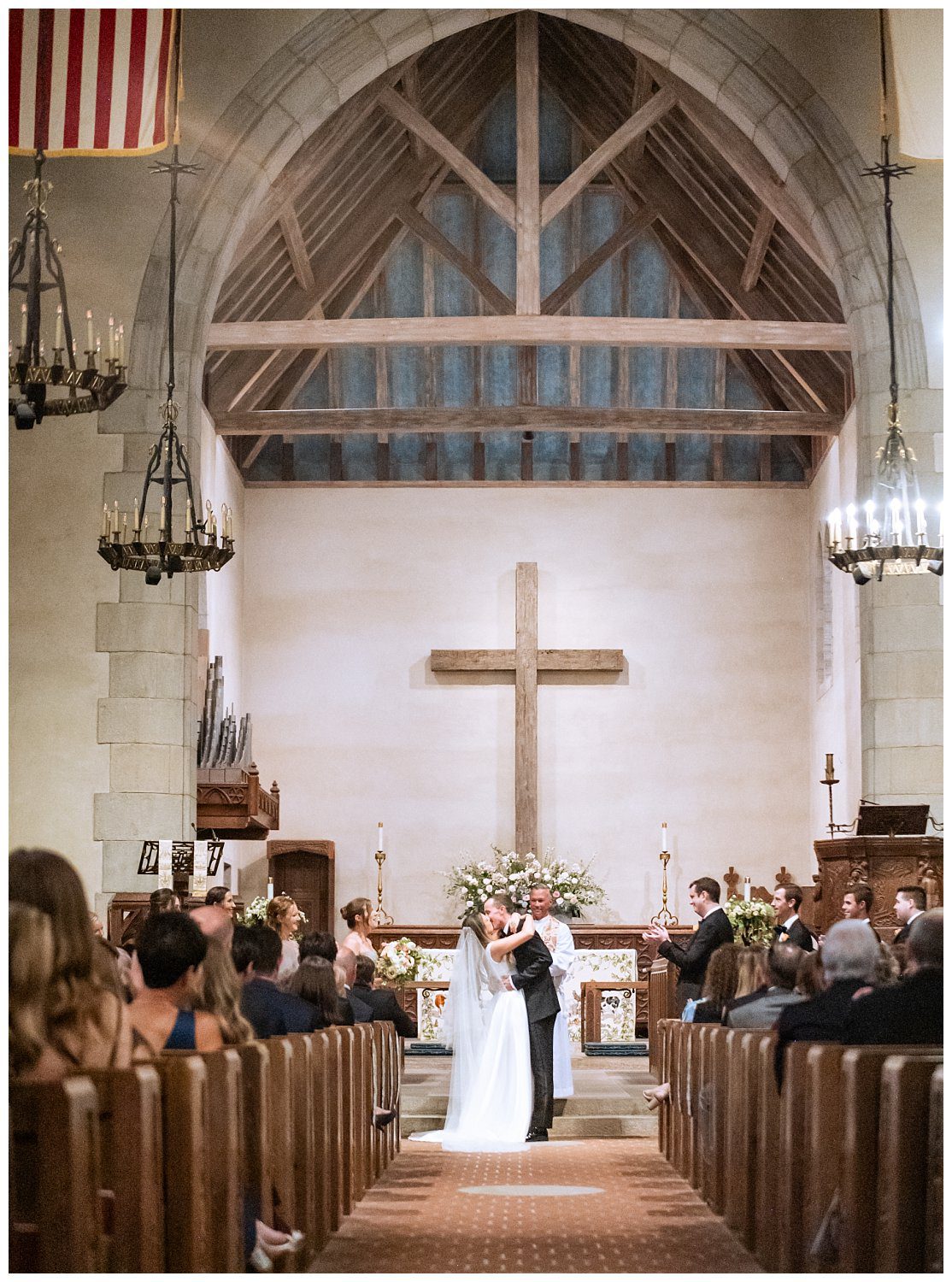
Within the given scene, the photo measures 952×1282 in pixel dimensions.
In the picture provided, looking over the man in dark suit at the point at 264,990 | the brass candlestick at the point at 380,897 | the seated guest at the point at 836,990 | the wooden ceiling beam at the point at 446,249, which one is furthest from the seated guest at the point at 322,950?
the wooden ceiling beam at the point at 446,249

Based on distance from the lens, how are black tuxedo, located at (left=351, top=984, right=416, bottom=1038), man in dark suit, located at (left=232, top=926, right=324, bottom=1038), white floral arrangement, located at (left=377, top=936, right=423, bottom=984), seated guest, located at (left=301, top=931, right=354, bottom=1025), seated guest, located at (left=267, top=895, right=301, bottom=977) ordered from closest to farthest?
man in dark suit, located at (left=232, top=926, right=324, bottom=1038) < seated guest, located at (left=301, top=931, right=354, bottom=1025) < black tuxedo, located at (left=351, top=984, right=416, bottom=1038) < seated guest, located at (left=267, top=895, right=301, bottom=977) < white floral arrangement, located at (left=377, top=936, right=423, bottom=984)

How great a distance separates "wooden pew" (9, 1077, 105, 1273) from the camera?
102 inches

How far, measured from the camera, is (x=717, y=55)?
9.80 metres

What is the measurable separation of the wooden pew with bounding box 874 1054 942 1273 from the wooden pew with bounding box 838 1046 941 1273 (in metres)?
0.03

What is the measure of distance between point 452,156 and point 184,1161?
978cm

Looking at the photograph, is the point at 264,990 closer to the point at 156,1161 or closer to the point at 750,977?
the point at 750,977

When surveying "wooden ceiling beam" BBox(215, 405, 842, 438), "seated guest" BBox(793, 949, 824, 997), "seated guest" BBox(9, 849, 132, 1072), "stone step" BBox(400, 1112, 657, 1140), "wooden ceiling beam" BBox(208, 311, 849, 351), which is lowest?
"stone step" BBox(400, 1112, 657, 1140)

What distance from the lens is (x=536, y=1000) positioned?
7.62 meters

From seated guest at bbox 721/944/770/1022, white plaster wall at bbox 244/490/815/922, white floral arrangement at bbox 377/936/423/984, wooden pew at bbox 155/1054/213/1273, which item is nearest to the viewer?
wooden pew at bbox 155/1054/213/1273

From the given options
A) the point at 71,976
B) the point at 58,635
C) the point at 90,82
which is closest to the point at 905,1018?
the point at 71,976

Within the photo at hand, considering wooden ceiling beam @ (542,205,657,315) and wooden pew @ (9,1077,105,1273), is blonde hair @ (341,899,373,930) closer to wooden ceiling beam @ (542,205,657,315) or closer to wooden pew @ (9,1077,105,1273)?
wooden pew @ (9,1077,105,1273)

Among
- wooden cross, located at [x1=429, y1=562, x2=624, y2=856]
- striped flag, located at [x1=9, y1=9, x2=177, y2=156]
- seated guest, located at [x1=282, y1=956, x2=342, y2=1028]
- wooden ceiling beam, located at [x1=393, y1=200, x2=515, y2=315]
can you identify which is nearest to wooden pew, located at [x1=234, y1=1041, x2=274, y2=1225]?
seated guest, located at [x1=282, y1=956, x2=342, y2=1028]

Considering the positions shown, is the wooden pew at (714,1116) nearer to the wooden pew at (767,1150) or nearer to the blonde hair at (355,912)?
the wooden pew at (767,1150)

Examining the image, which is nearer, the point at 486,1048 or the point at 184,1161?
the point at 184,1161
